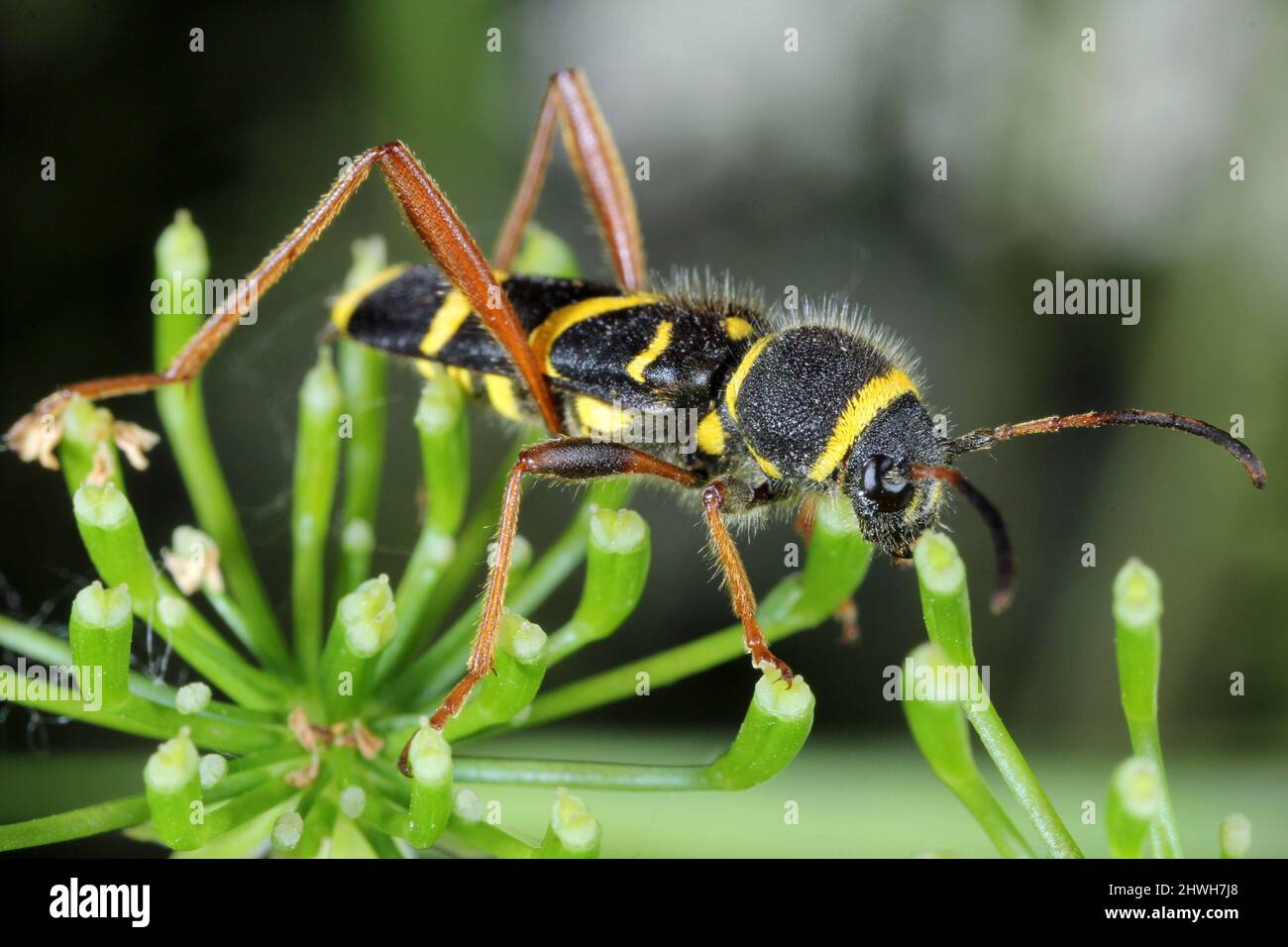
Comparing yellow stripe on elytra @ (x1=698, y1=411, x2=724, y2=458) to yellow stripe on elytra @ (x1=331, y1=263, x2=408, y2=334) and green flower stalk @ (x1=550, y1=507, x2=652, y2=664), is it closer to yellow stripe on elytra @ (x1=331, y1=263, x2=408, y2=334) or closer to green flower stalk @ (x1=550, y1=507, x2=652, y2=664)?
green flower stalk @ (x1=550, y1=507, x2=652, y2=664)

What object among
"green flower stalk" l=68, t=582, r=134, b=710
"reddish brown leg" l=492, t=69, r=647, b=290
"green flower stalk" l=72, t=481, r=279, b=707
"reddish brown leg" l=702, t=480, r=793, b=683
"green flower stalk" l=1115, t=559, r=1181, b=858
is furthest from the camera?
"reddish brown leg" l=492, t=69, r=647, b=290

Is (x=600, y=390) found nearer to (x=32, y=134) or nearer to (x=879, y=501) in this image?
(x=879, y=501)

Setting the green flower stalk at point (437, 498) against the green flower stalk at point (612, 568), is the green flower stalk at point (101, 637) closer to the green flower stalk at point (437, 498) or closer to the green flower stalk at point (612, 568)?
the green flower stalk at point (437, 498)

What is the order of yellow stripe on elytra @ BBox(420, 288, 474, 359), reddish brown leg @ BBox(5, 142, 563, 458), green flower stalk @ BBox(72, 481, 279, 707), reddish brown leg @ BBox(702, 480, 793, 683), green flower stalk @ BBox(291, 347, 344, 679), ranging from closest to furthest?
green flower stalk @ BBox(72, 481, 279, 707), reddish brown leg @ BBox(702, 480, 793, 683), green flower stalk @ BBox(291, 347, 344, 679), reddish brown leg @ BBox(5, 142, 563, 458), yellow stripe on elytra @ BBox(420, 288, 474, 359)

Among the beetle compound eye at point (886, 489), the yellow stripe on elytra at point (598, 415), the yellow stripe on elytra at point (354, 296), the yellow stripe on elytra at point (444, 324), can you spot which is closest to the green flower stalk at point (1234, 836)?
the beetle compound eye at point (886, 489)

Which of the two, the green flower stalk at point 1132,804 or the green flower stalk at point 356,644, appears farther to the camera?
the green flower stalk at point 356,644

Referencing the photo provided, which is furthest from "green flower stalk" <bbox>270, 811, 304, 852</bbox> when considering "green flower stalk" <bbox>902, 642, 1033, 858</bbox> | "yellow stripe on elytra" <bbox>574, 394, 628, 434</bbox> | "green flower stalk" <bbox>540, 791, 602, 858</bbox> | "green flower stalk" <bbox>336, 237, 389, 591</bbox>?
"yellow stripe on elytra" <bbox>574, 394, 628, 434</bbox>
